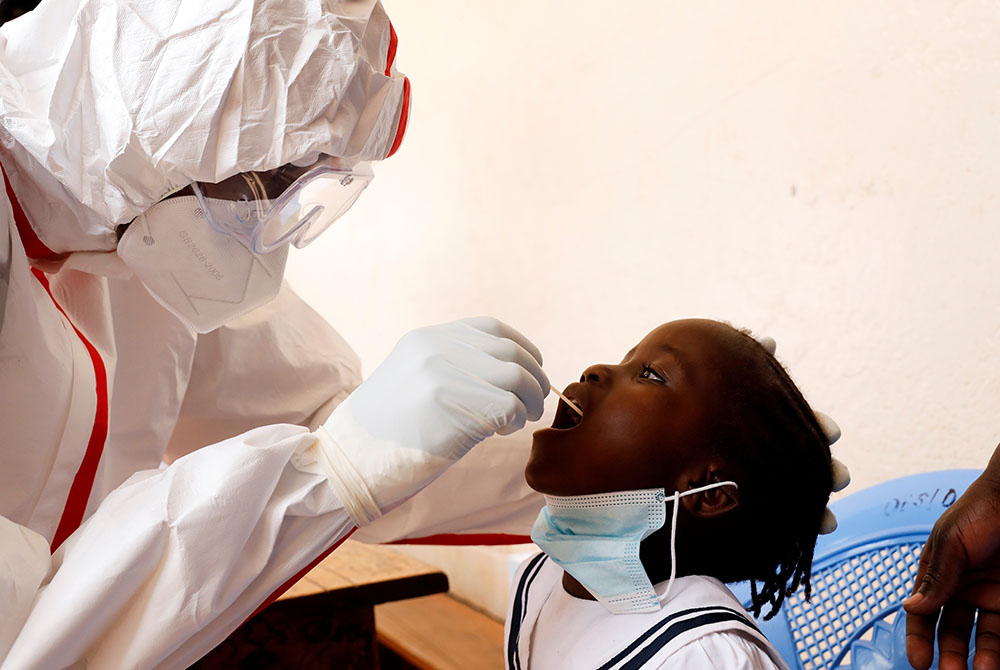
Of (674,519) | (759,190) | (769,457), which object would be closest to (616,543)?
(674,519)

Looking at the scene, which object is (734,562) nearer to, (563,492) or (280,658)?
(563,492)

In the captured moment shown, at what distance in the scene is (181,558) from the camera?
87cm

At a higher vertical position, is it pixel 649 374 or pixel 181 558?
pixel 649 374

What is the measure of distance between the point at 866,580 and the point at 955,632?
0.24 m

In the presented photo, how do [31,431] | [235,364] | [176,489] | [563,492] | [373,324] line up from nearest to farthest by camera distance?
1. [176,489]
2. [563,492]
3. [31,431]
4. [235,364]
5. [373,324]

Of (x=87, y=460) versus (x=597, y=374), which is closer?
(x=597, y=374)

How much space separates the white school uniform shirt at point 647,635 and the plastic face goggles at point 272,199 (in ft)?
2.04

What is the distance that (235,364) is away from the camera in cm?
152

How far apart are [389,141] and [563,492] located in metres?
0.53

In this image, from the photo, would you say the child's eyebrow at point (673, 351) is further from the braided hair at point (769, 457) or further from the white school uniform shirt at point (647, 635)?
the white school uniform shirt at point (647, 635)

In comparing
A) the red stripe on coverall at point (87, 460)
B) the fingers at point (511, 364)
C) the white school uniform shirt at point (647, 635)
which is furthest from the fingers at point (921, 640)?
the red stripe on coverall at point (87, 460)

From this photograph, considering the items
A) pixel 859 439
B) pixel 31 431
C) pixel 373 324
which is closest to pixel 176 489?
pixel 31 431

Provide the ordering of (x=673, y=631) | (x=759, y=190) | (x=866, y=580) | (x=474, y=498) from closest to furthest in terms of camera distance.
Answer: (x=673, y=631), (x=866, y=580), (x=474, y=498), (x=759, y=190)

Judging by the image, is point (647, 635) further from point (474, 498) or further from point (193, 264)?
point (193, 264)
